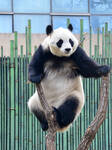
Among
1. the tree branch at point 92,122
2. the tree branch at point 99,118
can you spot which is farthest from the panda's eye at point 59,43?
the tree branch at point 99,118

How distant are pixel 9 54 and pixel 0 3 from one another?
75.7 inches

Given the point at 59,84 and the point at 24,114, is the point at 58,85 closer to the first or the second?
the point at 59,84

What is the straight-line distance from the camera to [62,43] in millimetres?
4363

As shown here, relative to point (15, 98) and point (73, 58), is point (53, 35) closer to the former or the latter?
point (73, 58)

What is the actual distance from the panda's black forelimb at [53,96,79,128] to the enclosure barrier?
2495mm

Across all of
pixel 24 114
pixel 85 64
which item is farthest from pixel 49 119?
pixel 24 114

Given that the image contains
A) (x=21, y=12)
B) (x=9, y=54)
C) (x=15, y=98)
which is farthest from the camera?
(x=21, y=12)

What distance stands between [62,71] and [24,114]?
245cm

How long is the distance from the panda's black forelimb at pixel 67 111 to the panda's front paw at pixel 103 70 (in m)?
0.34

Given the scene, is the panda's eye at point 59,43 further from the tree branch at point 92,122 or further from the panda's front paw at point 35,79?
the tree branch at point 92,122

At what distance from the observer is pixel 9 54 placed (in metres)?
7.48

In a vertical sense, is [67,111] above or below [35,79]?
below

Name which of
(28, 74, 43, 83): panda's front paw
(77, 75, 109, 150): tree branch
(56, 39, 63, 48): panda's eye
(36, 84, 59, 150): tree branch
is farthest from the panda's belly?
(77, 75, 109, 150): tree branch

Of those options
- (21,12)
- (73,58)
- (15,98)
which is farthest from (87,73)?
(21,12)
